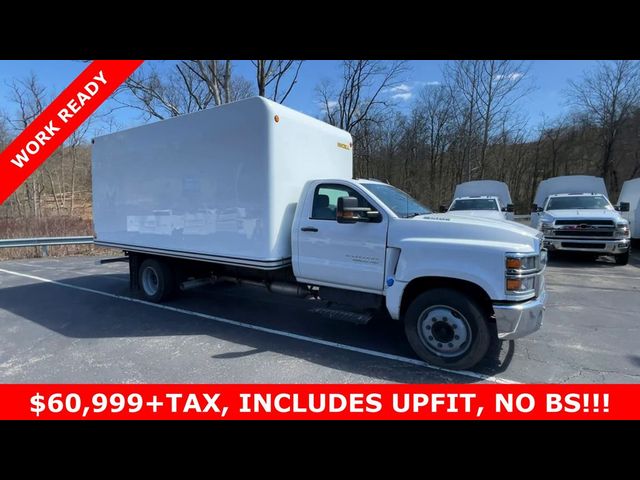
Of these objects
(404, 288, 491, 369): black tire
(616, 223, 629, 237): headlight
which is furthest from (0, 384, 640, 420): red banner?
(616, 223, 629, 237): headlight

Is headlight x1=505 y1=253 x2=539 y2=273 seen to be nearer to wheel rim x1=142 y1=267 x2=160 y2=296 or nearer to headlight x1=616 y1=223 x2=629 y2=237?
wheel rim x1=142 y1=267 x2=160 y2=296

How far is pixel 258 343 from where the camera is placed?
15.1ft

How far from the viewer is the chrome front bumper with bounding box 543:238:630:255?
9.59 metres

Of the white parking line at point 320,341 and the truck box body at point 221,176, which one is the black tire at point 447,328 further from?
the truck box body at point 221,176

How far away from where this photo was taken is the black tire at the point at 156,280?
648cm

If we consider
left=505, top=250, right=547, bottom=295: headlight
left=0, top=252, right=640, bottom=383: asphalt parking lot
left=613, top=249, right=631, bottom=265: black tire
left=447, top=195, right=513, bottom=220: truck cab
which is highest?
left=447, top=195, right=513, bottom=220: truck cab

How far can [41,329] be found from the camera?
210 inches

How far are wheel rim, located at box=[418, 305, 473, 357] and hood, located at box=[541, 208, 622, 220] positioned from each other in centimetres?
877

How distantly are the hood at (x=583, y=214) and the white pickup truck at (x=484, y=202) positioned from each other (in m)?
1.36

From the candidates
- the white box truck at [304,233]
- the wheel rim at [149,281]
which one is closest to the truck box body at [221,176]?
the white box truck at [304,233]

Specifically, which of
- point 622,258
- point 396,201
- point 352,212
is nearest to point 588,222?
point 622,258

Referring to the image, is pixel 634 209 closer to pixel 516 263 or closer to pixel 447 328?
pixel 516 263

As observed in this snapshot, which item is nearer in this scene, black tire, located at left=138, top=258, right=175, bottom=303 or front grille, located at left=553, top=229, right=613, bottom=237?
black tire, located at left=138, top=258, right=175, bottom=303

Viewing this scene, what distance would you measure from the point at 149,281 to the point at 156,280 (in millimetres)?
272
